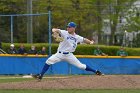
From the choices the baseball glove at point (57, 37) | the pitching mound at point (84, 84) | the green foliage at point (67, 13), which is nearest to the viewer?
the pitching mound at point (84, 84)

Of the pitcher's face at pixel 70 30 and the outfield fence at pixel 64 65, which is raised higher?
the pitcher's face at pixel 70 30

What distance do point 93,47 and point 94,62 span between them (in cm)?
549

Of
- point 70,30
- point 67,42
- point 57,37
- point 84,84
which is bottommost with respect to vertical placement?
point 84,84

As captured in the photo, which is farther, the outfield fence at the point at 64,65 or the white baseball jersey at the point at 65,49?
the outfield fence at the point at 64,65

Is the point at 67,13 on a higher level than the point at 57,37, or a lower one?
higher

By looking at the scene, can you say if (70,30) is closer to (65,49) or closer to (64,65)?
(65,49)

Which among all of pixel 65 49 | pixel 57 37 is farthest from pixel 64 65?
pixel 57 37

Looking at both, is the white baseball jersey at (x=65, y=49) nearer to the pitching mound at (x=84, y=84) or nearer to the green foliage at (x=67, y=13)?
the pitching mound at (x=84, y=84)

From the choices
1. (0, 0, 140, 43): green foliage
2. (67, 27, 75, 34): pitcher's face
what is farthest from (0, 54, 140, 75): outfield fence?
(0, 0, 140, 43): green foliage

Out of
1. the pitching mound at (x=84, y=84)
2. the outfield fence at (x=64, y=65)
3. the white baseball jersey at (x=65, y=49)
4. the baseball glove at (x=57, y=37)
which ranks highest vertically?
the baseball glove at (x=57, y=37)

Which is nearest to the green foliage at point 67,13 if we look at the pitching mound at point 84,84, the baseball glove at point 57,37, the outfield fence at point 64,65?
the outfield fence at point 64,65

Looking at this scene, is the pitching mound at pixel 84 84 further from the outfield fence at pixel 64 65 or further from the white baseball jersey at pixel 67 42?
the outfield fence at pixel 64 65

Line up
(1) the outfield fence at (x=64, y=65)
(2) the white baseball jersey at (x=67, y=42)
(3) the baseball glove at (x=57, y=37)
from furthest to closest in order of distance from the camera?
(1) the outfield fence at (x=64, y=65)
(2) the white baseball jersey at (x=67, y=42)
(3) the baseball glove at (x=57, y=37)

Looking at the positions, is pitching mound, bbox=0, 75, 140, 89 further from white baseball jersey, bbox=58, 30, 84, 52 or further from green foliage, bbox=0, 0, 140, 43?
green foliage, bbox=0, 0, 140, 43
